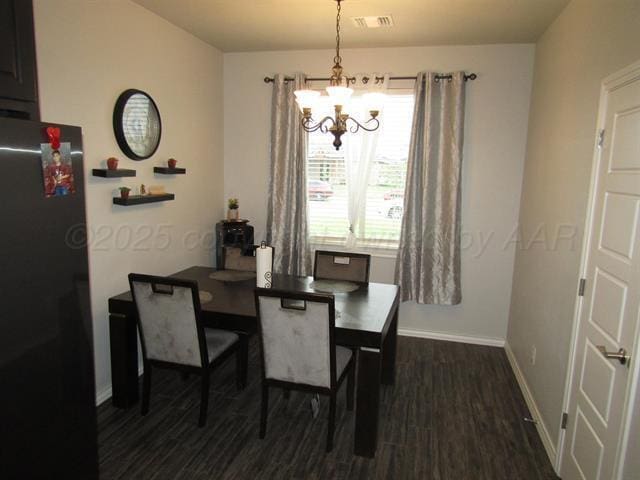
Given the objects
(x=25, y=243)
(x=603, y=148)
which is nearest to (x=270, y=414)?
(x=25, y=243)

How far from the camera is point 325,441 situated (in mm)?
2762

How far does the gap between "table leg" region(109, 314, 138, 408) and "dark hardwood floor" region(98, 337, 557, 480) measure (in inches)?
3.9

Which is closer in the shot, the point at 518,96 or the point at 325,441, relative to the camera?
the point at 325,441

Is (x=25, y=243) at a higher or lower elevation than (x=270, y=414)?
higher

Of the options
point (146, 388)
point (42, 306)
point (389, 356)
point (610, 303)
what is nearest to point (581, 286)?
point (610, 303)

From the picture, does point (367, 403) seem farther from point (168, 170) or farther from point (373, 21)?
point (373, 21)

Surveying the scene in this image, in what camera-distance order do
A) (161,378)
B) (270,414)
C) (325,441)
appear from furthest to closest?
(161,378) < (270,414) < (325,441)

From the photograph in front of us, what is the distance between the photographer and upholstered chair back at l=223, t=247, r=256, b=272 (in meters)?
3.81

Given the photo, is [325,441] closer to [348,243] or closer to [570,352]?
[570,352]

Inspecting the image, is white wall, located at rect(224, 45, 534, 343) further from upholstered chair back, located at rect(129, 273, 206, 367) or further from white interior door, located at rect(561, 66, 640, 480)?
upholstered chair back, located at rect(129, 273, 206, 367)

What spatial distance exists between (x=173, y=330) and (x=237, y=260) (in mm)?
1166

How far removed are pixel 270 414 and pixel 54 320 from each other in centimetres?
176

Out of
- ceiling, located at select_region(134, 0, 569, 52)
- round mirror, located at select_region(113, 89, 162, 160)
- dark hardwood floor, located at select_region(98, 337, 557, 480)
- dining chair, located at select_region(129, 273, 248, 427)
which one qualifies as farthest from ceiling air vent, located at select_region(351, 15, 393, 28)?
dark hardwood floor, located at select_region(98, 337, 557, 480)

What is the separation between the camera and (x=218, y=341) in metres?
3.03
